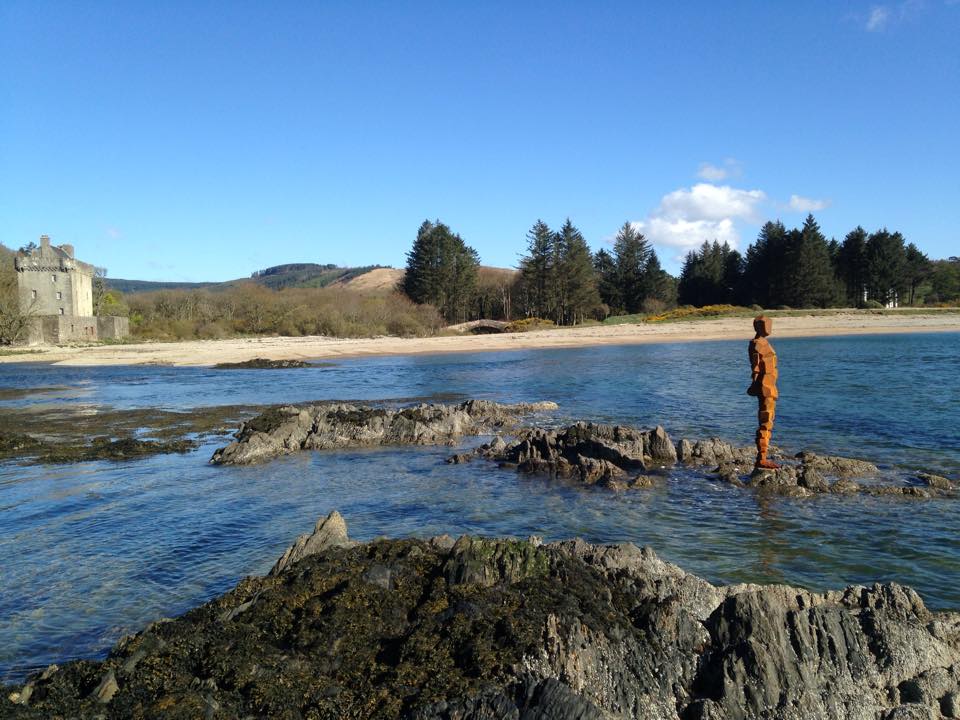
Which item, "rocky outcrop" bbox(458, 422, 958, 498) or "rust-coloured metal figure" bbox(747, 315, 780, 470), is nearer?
"rocky outcrop" bbox(458, 422, 958, 498)

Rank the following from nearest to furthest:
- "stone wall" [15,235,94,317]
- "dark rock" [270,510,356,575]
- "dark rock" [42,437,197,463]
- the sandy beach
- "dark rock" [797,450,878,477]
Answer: "dark rock" [270,510,356,575] → "dark rock" [797,450,878,477] → "dark rock" [42,437,197,463] → the sandy beach → "stone wall" [15,235,94,317]

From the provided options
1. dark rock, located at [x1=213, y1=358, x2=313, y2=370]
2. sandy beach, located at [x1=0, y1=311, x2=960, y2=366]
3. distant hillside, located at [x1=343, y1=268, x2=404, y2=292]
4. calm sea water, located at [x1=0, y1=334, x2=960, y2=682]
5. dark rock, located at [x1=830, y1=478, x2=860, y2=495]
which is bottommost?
calm sea water, located at [x1=0, y1=334, x2=960, y2=682]

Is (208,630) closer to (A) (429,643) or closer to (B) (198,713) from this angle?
(B) (198,713)

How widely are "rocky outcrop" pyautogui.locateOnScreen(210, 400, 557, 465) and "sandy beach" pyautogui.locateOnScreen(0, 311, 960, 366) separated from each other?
26.0m

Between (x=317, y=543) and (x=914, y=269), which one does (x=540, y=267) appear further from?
(x=317, y=543)

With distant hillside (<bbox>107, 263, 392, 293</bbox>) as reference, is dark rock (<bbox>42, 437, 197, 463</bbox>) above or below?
below

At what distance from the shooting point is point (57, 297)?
5191 centimetres

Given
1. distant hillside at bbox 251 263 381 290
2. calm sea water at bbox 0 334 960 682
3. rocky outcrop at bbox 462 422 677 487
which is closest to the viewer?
calm sea water at bbox 0 334 960 682

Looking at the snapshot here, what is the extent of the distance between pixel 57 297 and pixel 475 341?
32.8 m

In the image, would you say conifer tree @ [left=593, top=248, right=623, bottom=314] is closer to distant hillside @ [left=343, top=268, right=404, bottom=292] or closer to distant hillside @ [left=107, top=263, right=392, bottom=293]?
distant hillside @ [left=343, top=268, right=404, bottom=292]

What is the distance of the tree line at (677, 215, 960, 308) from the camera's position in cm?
6538

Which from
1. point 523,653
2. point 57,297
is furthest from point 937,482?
point 57,297

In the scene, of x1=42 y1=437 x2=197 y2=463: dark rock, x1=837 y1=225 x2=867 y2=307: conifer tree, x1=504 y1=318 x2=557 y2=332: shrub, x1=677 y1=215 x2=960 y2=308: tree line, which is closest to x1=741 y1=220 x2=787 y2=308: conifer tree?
x1=677 y1=215 x2=960 y2=308: tree line

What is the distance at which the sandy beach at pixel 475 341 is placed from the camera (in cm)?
4097
